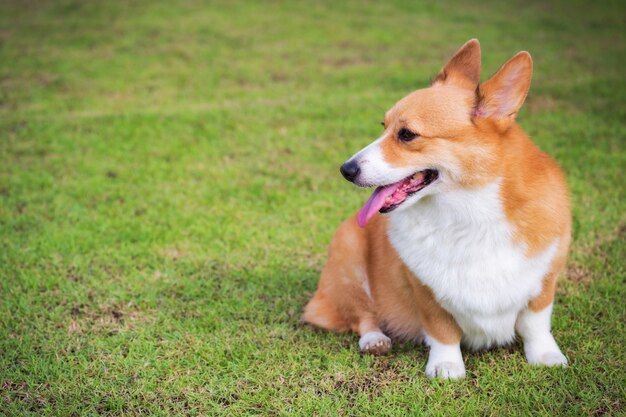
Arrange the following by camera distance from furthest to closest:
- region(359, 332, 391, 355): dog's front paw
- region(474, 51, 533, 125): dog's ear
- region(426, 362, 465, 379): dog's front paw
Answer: region(359, 332, 391, 355): dog's front paw
region(426, 362, 465, 379): dog's front paw
region(474, 51, 533, 125): dog's ear

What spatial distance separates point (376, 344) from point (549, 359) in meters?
0.78

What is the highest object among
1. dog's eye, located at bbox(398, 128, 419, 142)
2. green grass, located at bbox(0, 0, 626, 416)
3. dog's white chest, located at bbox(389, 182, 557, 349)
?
dog's eye, located at bbox(398, 128, 419, 142)

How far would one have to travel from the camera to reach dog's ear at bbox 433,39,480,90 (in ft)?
9.00

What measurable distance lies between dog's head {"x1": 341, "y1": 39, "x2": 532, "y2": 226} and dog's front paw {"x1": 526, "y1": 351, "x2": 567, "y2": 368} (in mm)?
913

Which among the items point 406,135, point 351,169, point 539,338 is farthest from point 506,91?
point 539,338

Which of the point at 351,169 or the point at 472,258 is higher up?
the point at 351,169

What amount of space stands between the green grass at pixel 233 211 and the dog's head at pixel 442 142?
0.90 metres

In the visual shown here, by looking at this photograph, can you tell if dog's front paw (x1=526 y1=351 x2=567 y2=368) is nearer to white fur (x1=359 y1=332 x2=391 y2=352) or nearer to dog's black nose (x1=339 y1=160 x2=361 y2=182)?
white fur (x1=359 y1=332 x2=391 y2=352)

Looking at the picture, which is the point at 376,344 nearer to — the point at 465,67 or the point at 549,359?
the point at 549,359

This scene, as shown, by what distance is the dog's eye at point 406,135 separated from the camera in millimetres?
2496

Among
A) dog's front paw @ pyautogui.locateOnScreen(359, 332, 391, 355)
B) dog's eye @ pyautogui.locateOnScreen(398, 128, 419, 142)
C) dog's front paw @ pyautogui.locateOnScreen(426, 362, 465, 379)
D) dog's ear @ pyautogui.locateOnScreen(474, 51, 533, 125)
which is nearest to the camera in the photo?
dog's ear @ pyautogui.locateOnScreen(474, 51, 533, 125)

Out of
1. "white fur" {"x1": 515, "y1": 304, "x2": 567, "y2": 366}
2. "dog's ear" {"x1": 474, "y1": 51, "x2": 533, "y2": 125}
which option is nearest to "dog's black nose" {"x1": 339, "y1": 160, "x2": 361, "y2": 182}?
"dog's ear" {"x1": 474, "y1": 51, "x2": 533, "y2": 125}

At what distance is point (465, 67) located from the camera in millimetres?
2768

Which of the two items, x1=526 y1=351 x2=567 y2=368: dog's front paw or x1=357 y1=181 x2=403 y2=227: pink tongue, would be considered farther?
x1=526 y1=351 x2=567 y2=368: dog's front paw
